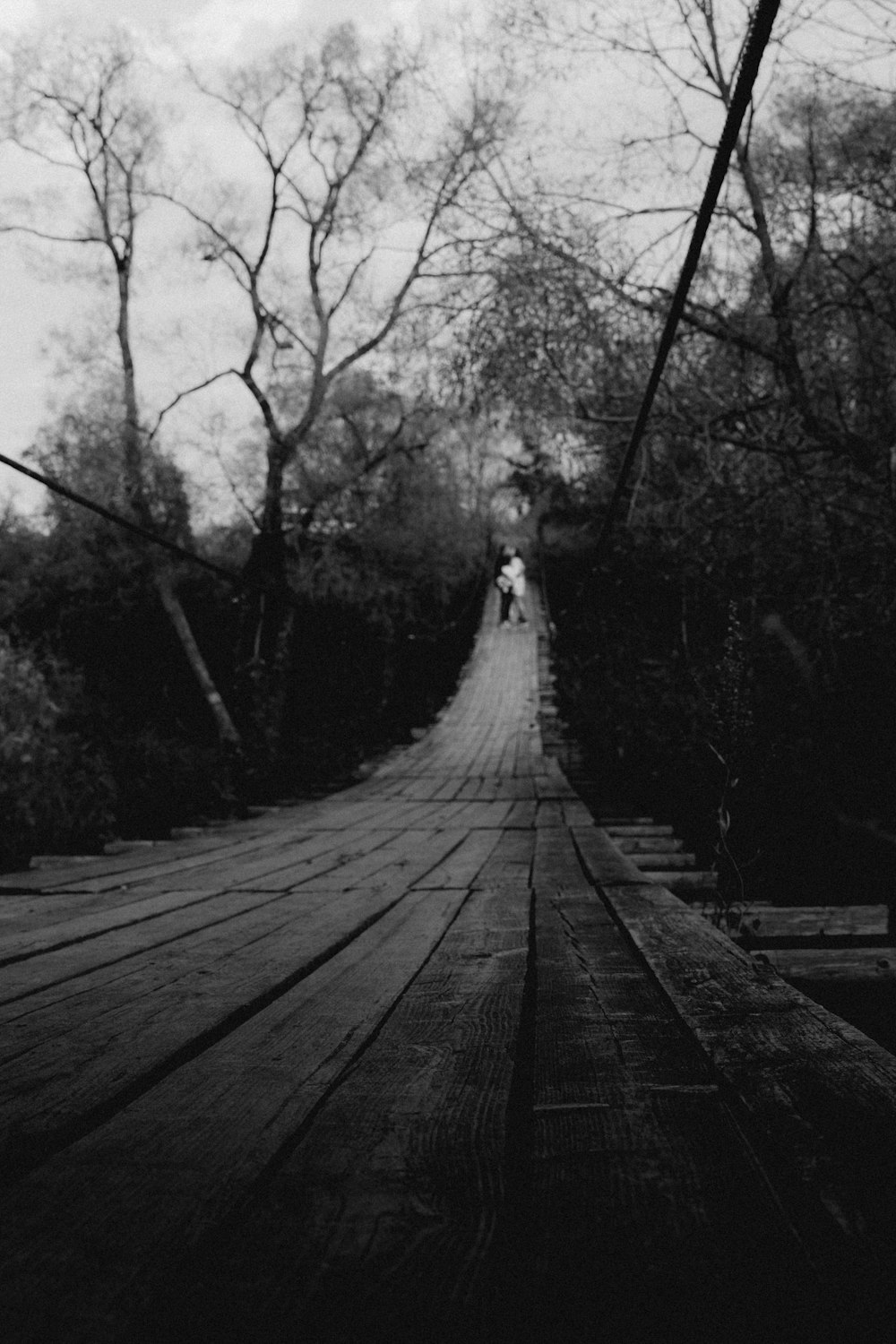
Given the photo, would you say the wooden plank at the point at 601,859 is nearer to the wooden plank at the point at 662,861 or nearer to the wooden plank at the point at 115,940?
the wooden plank at the point at 662,861

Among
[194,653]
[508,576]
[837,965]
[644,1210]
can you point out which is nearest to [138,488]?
[194,653]

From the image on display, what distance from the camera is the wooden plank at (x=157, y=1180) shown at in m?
0.71

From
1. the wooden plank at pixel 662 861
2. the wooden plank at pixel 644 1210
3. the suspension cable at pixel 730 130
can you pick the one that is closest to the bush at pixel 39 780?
the wooden plank at pixel 662 861

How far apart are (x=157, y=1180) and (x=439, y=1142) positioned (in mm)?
296

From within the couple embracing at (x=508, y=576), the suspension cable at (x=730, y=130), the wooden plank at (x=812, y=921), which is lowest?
the wooden plank at (x=812, y=921)

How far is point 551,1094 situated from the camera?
1.12 m

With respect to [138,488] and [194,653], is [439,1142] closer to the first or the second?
[138,488]

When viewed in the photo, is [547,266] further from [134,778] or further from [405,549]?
[405,549]

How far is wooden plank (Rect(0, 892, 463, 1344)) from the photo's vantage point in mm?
711

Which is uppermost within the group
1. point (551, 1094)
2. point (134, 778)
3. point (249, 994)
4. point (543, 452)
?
point (543, 452)

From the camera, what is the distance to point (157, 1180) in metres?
0.92

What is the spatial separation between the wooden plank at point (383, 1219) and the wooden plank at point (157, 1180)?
31 mm

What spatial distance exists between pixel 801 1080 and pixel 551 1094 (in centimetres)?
31

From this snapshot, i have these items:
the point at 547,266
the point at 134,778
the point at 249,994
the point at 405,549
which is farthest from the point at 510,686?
the point at 249,994
